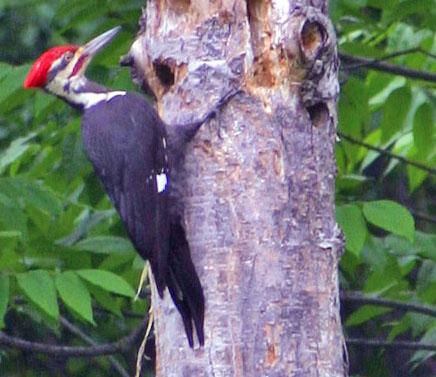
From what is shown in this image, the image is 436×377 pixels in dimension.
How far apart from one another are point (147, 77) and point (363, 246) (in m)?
0.92

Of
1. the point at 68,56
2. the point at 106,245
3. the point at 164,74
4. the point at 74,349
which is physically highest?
the point at 68,56

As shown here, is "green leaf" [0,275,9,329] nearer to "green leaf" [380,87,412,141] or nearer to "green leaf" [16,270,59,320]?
"green leaf" [16,270,59,320]

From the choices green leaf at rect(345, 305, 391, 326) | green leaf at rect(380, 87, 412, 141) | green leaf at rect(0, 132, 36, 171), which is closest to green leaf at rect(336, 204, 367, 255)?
green leaf at rect(380, 87, 412, 141)

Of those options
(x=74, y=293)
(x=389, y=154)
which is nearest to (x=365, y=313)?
(x=389, y=154)

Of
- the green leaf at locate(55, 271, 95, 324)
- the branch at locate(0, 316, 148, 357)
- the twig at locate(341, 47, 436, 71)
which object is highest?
the twig at locate(341, 47, 436, 71)

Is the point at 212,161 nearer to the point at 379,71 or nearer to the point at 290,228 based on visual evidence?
the point at 290,228

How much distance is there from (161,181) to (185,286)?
1.25 feet

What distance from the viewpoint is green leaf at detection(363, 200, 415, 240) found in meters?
3.64

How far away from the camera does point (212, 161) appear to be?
320 centimetres

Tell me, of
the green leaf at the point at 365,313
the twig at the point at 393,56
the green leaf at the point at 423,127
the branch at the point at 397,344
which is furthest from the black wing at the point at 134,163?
the branch at the point at 397,344

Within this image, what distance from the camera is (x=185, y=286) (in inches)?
123

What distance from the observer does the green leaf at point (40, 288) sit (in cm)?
354

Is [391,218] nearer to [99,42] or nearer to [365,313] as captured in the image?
[365,313]

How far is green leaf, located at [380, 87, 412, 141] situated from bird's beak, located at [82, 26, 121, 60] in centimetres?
93
